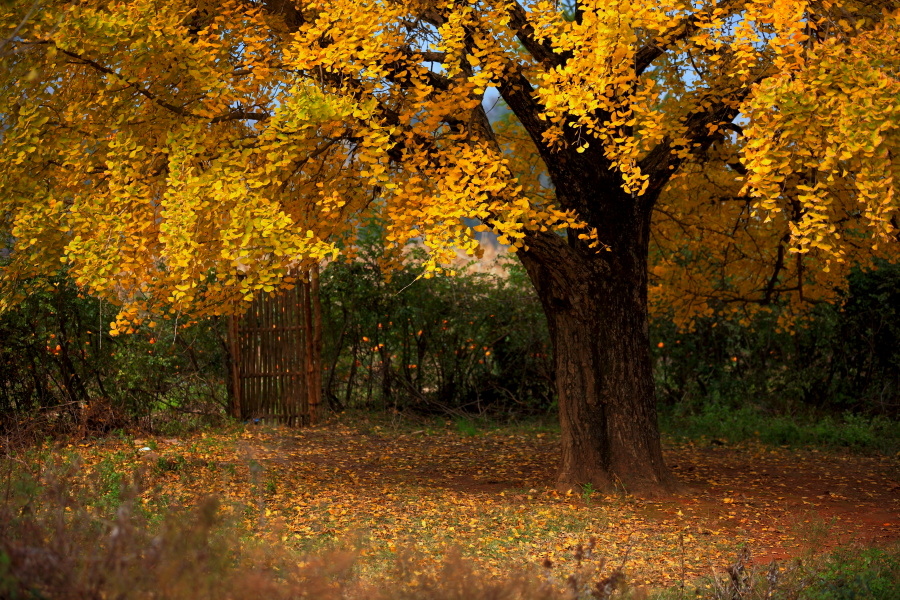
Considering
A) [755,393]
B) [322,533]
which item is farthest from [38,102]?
[755,393]

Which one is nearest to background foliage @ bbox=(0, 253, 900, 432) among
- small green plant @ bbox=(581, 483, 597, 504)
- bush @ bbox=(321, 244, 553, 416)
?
bush @ bbox=(321, 244, 553, 416)

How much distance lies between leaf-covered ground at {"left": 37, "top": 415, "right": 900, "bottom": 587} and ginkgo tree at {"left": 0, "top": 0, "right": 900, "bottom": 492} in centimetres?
82

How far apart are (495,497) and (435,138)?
2.96 meters

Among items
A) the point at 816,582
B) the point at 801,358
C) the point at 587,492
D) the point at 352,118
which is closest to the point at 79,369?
the point at 352,118

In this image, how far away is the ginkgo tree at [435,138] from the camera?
5316mm

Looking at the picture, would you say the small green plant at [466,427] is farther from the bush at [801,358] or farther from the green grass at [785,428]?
the bush at [801,358]

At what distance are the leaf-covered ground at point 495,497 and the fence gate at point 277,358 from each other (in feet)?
1.35

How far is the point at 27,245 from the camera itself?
6.00 meters

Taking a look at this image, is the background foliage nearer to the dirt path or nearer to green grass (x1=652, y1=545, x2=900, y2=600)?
the dirt path

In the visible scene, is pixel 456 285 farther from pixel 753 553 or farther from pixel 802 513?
pixel 753 553

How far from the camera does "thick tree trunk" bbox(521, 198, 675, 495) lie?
718 centimetres

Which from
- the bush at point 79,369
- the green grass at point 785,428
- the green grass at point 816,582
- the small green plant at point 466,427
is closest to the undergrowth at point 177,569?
the green grass at point 816,582

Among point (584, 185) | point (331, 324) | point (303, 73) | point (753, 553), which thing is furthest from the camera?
point (331, 324)

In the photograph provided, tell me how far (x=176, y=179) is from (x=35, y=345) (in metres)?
4.87
